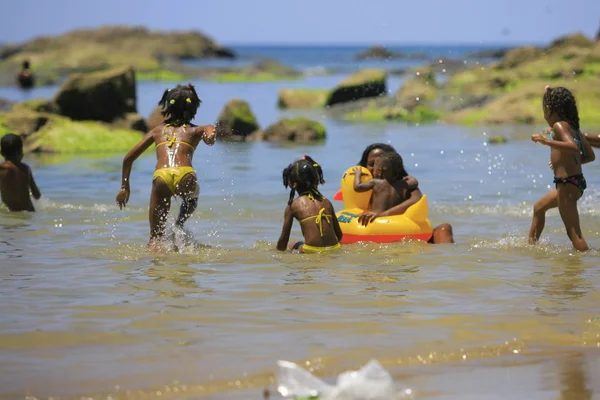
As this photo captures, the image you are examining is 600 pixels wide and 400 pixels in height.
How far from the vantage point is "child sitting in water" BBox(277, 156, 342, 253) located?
809 centimetres

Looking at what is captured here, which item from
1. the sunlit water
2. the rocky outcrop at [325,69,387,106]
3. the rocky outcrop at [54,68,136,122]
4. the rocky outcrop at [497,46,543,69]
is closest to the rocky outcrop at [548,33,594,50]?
the rocky outcrop at [497,46,543,69]

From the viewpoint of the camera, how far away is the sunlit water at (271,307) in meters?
4.98

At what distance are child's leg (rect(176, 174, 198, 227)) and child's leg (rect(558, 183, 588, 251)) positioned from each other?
10.3 feet

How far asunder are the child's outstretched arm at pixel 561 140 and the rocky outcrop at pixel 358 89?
2216cm

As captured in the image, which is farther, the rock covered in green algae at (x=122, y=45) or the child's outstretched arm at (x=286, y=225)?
the rock covered in green algae at (x=122, y=45)

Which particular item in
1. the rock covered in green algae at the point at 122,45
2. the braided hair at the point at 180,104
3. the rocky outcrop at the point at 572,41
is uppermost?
the rock covered in green algae at the point at 122,45

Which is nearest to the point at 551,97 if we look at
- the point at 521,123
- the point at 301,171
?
the point at 301,171

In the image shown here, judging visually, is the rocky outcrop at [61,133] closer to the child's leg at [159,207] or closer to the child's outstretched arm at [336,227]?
the child's leg at [159,207]

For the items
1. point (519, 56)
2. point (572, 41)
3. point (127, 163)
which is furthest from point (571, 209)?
point (572, 41)

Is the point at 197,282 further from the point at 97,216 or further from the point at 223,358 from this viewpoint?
the point at 97,216

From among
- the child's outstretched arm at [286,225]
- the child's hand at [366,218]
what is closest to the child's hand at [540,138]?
the child's hand at [366,218]

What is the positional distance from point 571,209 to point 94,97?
13691 mm

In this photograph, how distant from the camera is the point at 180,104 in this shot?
8477 millimetres

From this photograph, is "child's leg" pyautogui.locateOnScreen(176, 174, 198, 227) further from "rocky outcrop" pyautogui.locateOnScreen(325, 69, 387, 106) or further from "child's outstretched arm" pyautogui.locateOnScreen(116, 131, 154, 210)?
"rocky outcrop" pyautogui.locateOnScreen(325, 69, 387, 106)
